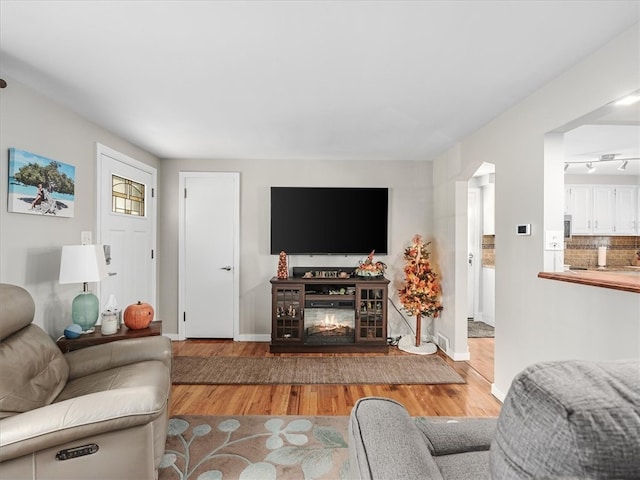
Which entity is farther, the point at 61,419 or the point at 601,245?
the point at 601,245

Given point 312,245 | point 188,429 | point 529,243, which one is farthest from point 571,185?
point 188,429

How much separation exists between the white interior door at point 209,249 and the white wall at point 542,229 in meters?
2.95

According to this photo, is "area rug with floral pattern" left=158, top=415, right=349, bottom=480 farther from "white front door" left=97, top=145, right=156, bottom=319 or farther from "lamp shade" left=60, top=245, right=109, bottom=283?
"white front door" left=97, top=145, right=156, bottom=319

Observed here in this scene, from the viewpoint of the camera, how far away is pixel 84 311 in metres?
2.68

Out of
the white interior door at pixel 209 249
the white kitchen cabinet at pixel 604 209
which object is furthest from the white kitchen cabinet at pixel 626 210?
the white interior door at pixel 209 249

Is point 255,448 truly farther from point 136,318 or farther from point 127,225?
point 127,225

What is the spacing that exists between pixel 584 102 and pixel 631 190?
190 inches

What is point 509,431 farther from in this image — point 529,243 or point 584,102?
point 529,243

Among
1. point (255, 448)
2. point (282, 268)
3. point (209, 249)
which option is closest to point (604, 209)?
point (282, 268)

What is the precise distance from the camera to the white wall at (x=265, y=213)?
15.3 ft

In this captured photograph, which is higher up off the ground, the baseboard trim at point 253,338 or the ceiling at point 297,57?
the ceiling at point 297,57

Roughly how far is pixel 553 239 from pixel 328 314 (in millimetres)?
2598

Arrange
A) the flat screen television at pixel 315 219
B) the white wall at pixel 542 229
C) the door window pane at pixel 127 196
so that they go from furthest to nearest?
the flat screen television at pixel 315 219, the door window pane at pixel 127 196, the white wall at pixel 542 229

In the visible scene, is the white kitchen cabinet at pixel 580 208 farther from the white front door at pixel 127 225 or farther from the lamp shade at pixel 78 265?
the lamp shade at pixel 78 265
